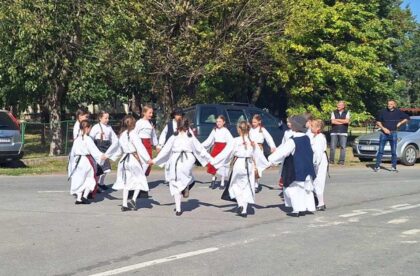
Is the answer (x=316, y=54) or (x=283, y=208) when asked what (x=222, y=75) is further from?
(x=283, y=208)

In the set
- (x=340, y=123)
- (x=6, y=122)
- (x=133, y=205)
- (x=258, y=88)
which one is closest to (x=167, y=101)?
(x=6, y=122)

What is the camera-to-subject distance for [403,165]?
62.7 feet

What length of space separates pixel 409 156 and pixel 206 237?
42.8 feet

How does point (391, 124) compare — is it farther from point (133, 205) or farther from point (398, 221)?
point (133, 205)

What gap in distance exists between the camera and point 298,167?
9.14 metres

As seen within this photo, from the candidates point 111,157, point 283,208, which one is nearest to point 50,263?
point 111,157

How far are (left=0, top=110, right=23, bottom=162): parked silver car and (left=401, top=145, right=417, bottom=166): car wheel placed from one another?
11.9m

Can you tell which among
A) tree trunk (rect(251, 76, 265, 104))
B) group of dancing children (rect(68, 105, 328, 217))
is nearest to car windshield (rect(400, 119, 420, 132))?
group of dancing children (rect(68, 105, 328, 217))

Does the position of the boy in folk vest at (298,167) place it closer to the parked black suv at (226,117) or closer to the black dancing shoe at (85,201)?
the black dancing shoe at (85,201)

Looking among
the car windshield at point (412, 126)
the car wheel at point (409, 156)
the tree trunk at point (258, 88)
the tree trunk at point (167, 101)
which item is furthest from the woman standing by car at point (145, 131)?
the tree trunk at point (258, 88)

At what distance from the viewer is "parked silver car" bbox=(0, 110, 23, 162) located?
55.1ft

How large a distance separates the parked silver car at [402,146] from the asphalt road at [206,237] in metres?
7.20

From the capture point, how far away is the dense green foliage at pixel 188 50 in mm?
19078

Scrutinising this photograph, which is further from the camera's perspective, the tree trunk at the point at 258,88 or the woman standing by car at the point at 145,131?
the tree trunk at the point at 258,88
